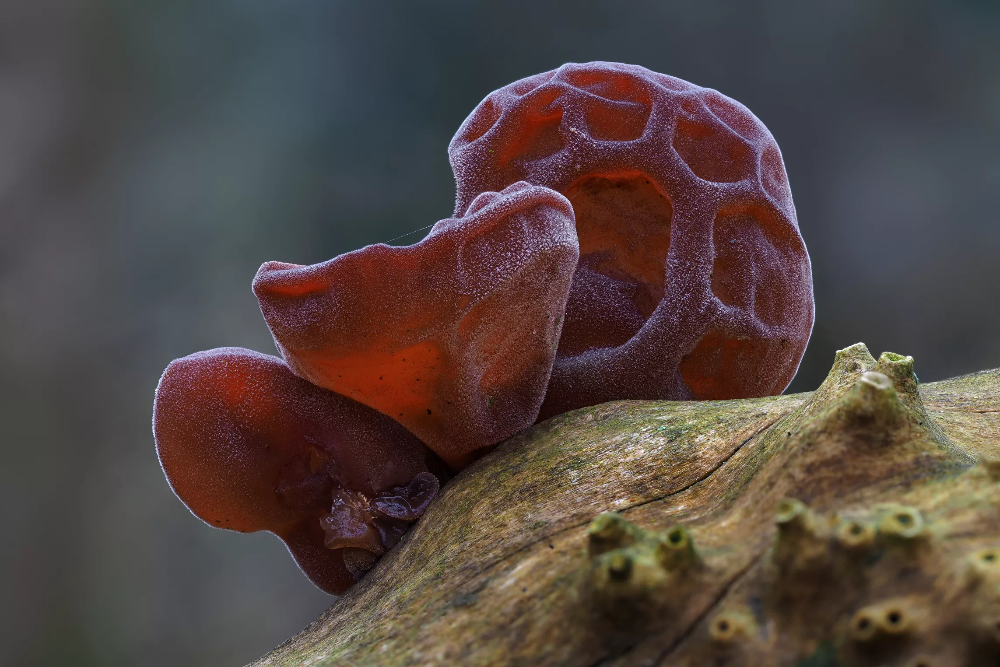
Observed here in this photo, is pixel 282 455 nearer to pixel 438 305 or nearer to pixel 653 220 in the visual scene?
pixel 438 305

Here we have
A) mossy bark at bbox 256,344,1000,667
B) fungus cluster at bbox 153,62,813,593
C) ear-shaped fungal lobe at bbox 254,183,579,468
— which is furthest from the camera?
fungus cluster at bbox 153,62,813,593

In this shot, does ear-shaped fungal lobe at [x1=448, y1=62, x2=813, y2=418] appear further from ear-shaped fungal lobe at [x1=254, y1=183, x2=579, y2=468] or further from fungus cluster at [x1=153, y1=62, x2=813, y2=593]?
ear-shaped fungal lobe at [x1=254, y1=183, x2=579, y2=468]

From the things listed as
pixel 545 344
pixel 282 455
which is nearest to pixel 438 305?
pixel 545 344

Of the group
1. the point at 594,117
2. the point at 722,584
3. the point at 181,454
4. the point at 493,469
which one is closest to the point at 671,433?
the point at 493,469

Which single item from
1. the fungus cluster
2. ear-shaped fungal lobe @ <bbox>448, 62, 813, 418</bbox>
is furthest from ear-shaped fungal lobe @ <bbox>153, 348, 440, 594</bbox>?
ear-shaped fungal lobe @ <bbox>448, 62, 813, 418</bbox>

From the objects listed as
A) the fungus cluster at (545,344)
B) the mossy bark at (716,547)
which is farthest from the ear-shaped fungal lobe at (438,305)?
the mossy bark at (716,547)

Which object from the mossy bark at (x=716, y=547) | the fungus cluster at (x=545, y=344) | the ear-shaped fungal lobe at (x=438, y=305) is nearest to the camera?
the mossy bark at (x=716, y=547)

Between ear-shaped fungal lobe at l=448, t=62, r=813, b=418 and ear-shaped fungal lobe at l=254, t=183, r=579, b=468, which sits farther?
ear-shaped fungal lobe at l=448, t=62, r=813, b=418

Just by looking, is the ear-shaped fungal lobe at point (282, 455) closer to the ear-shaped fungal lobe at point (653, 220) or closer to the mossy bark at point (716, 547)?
the mossy bark at point (716, 547)
